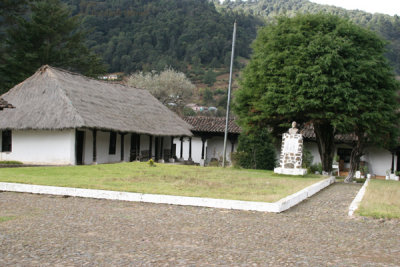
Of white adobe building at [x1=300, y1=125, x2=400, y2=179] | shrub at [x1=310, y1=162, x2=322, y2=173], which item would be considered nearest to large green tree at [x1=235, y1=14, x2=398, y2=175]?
shrub at [x1=310, y1=162, x2=322, y2=173]

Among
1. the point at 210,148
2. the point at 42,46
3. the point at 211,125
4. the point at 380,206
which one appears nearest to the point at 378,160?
the point at 211,125

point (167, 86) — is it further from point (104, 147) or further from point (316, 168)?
point (104, 147)

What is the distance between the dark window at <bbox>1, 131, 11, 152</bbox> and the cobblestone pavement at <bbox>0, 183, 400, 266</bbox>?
15.3 metres

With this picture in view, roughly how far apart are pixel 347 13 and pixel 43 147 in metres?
26.7

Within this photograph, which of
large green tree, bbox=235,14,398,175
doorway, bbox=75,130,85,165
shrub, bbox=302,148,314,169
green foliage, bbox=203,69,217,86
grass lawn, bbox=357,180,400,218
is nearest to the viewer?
grass lawn, bbox=357,180,400,218

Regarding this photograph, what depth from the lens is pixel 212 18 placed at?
8494cm

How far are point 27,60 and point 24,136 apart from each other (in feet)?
50.1

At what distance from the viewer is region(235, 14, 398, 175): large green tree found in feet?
62.9

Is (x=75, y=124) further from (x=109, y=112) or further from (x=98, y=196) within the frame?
(x=98, y=196)

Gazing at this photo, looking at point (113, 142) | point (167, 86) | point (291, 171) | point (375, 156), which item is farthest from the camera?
point (167, 86)

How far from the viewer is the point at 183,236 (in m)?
6.58

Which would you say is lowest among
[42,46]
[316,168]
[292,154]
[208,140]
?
[316,168]

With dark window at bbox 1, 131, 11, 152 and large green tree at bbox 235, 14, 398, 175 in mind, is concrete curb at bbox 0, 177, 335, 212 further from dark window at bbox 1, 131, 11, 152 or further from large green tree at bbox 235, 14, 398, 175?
dark window at bbox 1, 131, 11, 152

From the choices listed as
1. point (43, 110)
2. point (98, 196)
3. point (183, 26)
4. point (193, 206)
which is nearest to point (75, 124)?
point (43, 110)
